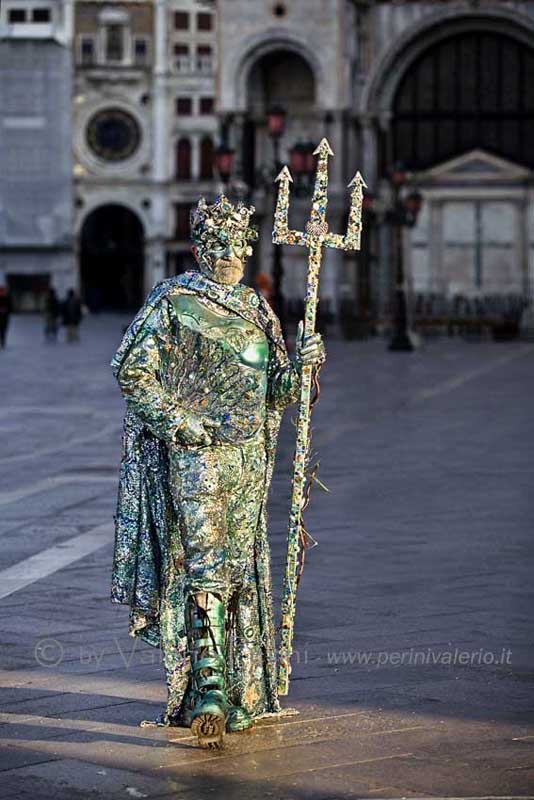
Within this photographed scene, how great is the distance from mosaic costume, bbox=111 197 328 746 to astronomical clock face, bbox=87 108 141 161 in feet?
279

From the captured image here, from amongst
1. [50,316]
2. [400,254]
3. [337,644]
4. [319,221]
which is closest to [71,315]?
[50,316]

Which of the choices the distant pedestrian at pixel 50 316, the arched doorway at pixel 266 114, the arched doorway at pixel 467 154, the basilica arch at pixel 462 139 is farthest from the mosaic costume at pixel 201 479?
the basilica arch at pixel 462 139

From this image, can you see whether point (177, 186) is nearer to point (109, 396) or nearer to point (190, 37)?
point (190, 37)

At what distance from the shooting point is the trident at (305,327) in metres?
7.11

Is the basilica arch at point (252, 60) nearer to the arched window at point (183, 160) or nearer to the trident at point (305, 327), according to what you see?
the arched window at point (183, 160)

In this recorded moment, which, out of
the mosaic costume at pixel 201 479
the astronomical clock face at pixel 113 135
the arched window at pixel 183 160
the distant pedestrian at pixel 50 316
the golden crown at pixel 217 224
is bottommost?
the distant pedestrian at pixel 50 316

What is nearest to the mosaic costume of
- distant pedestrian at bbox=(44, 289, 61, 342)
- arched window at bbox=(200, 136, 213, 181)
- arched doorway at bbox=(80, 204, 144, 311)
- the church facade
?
distant pedestrian at bbox=(44, 289, 61, 342)

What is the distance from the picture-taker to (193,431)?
6.91 m

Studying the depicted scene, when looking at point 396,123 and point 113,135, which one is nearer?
point 396,123

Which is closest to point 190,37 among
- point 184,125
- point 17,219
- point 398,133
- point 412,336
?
point 184,125

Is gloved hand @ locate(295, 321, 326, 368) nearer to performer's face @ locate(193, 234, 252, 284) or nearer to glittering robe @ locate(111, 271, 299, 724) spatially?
glittering robe @ locate(111, 271, 299, 724)

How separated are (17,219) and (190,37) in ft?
36.4

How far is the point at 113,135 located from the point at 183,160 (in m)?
3.22

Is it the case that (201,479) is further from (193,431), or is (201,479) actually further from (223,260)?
(223,260)
